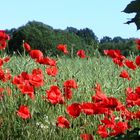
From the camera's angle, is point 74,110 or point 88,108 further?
point 74,110

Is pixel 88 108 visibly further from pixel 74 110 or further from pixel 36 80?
pixel 36 80

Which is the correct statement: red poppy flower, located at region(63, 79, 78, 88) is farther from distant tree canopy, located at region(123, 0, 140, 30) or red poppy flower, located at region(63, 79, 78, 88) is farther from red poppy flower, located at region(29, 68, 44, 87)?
distant tree canopy, located at region(123, 0, 140, 30)

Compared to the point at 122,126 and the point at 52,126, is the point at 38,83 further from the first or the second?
the point at 122,126

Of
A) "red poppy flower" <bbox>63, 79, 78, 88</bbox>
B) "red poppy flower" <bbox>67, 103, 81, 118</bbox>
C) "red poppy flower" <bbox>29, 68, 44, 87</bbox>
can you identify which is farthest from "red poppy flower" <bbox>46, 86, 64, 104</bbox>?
"red poppy flower" <bbox>67, 103, 81, 118</bbox>

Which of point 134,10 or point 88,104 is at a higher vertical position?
point 134,10

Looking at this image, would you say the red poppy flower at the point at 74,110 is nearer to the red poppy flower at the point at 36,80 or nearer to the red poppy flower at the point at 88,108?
the red poppy flower at the point at 88,108

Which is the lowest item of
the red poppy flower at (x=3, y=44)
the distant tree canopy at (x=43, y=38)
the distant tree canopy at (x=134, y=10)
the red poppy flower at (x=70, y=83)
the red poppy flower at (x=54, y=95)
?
the red poppy flower at (x=54, y=95)

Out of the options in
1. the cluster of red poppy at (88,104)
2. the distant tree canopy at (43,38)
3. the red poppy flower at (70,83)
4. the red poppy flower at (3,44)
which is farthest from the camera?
the distant tree canopy at (43,38)

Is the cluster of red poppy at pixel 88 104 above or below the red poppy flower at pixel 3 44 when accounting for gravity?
below

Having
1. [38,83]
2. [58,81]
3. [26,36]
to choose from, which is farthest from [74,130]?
[26,36]

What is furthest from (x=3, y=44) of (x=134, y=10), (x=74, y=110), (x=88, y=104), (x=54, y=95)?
(x=134, y=10)

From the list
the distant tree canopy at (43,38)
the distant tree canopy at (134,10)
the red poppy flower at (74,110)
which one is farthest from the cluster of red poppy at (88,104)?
the distant tree canopy at (43,38)

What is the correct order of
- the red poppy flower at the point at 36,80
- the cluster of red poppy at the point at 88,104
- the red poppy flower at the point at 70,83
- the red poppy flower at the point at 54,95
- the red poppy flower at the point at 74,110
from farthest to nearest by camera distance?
the red poppy flower at the point at 70,83, the red poppy flower at the point at 36,80, the red poppy flower at the point at 54,95, the red poppy flower at the point at 74,110, the cluster of red poppy at the point at 88,104

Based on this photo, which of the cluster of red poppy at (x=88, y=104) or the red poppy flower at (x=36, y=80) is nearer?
the cluster of red poppy at (x=88, y=104)
